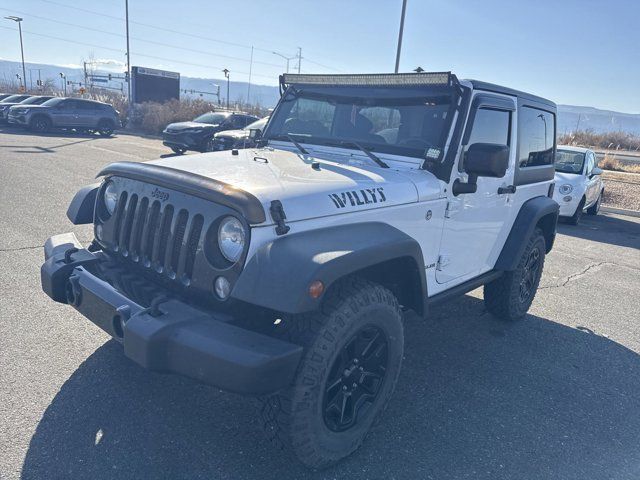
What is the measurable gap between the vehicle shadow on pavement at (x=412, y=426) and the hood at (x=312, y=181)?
130 cm

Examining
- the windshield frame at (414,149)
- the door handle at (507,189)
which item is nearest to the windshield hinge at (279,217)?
the windshield frame at (414,149)

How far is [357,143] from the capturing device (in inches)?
141

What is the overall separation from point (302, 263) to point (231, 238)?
429 millimetres

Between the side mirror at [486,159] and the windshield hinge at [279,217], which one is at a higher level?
the side mirror at [486,159]

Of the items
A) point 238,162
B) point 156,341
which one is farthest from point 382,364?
point 238,162

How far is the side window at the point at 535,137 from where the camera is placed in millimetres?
4211

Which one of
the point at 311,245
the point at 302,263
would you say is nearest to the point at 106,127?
the point at 311,245

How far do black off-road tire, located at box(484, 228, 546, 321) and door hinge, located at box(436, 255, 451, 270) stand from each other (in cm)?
121

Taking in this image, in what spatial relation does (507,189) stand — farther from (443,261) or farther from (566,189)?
(566,189)

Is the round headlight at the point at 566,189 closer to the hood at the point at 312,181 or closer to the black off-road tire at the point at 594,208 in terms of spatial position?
the black off-road tire at the point at 594,208

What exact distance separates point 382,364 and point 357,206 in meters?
0.89

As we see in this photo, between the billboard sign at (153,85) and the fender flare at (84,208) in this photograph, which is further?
the billboard sign at (153,85)

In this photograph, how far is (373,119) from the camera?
362cm

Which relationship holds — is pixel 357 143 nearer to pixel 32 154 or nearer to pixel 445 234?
pixel 445 234
